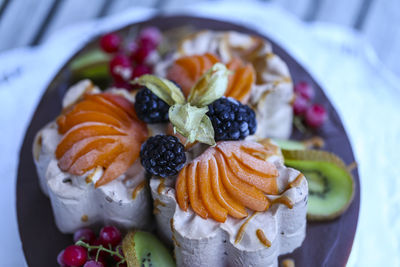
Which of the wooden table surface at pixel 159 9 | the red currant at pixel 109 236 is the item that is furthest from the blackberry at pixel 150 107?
the wooden table surface at pixel 159 9

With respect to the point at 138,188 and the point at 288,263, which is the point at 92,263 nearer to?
the point at 138,188

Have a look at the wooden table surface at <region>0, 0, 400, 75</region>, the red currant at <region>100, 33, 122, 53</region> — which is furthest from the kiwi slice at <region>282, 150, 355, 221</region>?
the wooden table surface at <region>0, 0, 400, 75</region>

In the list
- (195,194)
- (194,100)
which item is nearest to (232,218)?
(195,194)

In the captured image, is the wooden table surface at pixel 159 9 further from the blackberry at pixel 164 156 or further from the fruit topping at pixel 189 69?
the blackberry at pixel 164 156

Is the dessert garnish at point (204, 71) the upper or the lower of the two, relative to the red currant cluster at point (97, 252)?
upper

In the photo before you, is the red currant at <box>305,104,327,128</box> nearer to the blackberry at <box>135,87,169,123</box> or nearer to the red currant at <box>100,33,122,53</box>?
the blackberry at <box>135,87,169,123</box>

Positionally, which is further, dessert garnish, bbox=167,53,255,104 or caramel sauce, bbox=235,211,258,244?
dessert garnish, bbox=167,53,255,104

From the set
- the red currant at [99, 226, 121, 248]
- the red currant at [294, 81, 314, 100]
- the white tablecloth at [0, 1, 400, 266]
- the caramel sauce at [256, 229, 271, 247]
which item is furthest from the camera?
the red currant at [294, 81, 314, 100]
